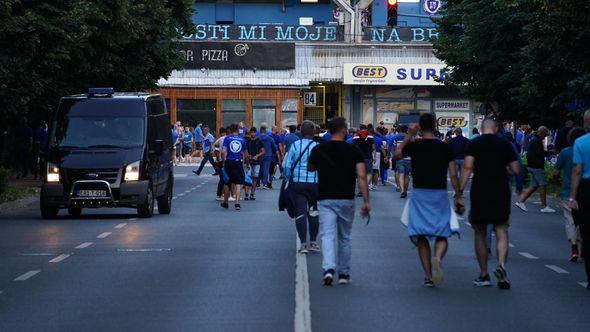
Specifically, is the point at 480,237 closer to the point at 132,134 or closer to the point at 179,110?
the point at 132,134

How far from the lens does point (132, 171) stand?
82.8 feet

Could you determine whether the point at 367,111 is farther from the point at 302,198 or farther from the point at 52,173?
the point at 302,198

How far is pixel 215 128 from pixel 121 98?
43.2 meters

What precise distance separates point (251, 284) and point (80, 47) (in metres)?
19.1

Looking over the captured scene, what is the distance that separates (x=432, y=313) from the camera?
39.0 feet

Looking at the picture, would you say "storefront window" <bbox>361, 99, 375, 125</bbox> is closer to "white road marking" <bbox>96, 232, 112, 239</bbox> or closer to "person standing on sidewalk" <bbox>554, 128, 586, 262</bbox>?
"white road marking" <bbox>96, 232, 112, 239</bbox>

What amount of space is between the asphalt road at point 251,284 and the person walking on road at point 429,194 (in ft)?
1.71

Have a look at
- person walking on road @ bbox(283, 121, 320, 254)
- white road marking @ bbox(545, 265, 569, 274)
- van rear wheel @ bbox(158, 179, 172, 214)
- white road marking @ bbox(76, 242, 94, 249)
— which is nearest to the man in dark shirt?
van rear wheel @ bbox(158, 179, 172, 214)

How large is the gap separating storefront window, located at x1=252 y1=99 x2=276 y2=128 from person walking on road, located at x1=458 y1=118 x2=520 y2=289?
5524cm

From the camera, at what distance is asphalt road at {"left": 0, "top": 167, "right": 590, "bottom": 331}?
449 inches

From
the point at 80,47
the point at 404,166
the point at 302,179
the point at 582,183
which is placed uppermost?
the point at 80,47

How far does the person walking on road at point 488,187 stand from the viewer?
46.4 ft

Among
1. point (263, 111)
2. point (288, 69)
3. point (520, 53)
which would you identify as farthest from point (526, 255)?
point (288, 69)

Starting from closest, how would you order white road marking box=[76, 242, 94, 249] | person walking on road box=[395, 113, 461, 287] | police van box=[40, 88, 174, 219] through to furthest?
person walking on road box=[395, 113, 461, 287] < white road marking box=[76, 242, 94, 249] < police van box=[40, 88, 174, 219]
